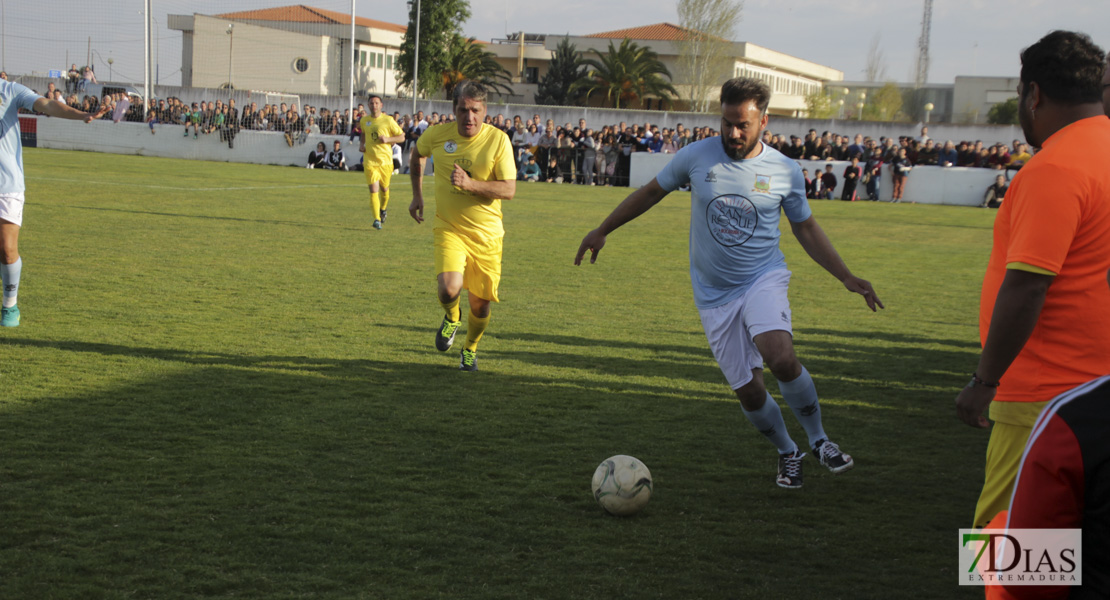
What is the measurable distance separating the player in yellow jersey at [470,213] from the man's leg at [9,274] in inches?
142

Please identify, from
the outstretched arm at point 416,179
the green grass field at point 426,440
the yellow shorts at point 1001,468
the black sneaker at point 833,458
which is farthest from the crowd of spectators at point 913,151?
the yellow shorts at point 1001,468

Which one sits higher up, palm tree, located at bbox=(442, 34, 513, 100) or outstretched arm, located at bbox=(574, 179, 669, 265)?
palm tree, located at bbox=(442, 34, 513, 100)

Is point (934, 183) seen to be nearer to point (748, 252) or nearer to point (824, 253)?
point (824, 253)

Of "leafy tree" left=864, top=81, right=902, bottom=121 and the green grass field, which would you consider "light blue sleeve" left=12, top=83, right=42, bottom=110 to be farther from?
"leafy tree" left=864, top=81, right=902, bottom=121

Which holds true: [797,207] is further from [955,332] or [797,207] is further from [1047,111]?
[955,332]

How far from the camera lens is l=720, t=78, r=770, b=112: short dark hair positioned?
4.94 metres

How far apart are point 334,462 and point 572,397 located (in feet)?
7.08

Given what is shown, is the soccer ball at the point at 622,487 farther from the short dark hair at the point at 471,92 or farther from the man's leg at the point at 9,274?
the man's leg at the point at 9,274

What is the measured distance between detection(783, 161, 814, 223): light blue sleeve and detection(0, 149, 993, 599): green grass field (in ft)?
4.71

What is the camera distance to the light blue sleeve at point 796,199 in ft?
17.0

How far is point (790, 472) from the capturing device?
203 inches

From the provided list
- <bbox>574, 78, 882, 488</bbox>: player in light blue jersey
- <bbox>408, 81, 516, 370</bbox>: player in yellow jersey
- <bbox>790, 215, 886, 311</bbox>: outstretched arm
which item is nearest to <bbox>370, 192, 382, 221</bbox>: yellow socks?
<bbox>408, 81, 516, 370</bbox>: player in yellow jersey

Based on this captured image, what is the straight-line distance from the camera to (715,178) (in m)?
5.11

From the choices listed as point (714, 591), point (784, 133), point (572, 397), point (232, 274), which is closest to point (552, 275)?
point (232, 274)
